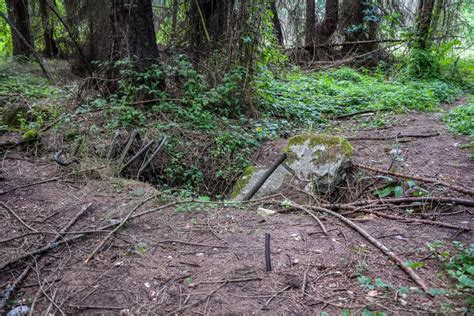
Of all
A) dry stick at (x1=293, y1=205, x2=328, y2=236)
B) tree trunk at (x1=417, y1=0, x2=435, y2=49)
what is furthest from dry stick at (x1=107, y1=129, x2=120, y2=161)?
tree trunk at (x1=417, y1=0, x2=435, y2=49)

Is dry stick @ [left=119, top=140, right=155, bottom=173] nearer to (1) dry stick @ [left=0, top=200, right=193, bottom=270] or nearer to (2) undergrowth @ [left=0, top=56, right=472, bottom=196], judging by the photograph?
(2) undergrowth @ [left=0, top=56, right=472, bottom=196]

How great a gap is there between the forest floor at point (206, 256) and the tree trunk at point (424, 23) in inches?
269

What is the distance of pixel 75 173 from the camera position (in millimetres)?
3939

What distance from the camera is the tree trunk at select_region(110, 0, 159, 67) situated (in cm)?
556

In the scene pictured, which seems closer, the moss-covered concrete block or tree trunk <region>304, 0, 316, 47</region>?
the moss-covered concrete block

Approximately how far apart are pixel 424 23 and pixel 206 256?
9.51 m

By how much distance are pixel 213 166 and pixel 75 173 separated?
179 centimetres

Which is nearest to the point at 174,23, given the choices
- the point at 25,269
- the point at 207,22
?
the point at 207,22

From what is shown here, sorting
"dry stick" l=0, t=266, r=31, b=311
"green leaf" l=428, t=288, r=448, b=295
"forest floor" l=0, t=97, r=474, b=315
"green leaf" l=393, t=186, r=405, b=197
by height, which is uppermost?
"green leaf" l=393, t=186, r=405, b=197

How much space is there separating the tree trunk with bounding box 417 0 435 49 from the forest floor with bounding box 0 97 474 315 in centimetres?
683

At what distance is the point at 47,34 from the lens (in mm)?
9367

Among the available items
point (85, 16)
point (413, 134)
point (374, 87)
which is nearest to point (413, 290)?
point (413, 134)

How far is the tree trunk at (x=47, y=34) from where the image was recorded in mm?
9141

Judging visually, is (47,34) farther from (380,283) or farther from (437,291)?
(437,291)
